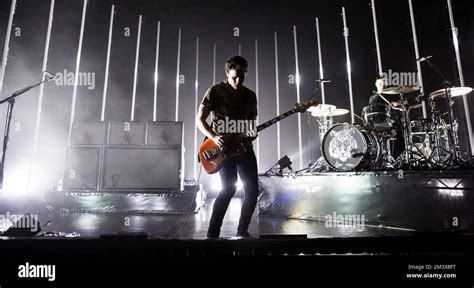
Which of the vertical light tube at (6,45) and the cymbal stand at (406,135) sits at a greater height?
the vertical light tube at (6,45)

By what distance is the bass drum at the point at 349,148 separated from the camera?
418 centimetres

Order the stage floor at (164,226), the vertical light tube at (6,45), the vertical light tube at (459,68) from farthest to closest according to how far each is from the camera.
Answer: the vertical light tube at (459,68), the vertical light tube at (6,45), the stage floor at (164,226)

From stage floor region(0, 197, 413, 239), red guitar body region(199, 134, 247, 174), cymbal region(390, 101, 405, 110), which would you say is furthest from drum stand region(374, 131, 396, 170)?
red guitar body region(199, 134, 247, 174)

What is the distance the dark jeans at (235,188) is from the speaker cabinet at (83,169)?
3.24 m

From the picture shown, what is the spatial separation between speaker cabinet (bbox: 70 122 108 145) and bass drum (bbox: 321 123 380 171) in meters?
3.92

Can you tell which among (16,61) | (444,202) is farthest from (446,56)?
(16,61)

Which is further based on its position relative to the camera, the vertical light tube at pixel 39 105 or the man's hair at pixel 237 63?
the vertical light tube at pixel 39 105

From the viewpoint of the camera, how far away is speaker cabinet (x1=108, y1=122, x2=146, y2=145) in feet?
15.9

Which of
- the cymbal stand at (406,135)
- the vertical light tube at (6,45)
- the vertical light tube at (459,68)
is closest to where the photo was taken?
the cymbal stand at (406,135)

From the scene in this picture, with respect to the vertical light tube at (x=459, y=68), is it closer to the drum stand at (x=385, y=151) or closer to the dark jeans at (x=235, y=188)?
the drum stand at (x=385, y=151)

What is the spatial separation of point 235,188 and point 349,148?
2.63 m

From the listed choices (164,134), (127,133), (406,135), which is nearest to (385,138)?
(406,135)

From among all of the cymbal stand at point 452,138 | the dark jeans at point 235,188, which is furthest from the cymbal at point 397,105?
the dark jeans at point 235,188

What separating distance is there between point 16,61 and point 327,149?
7332mm
